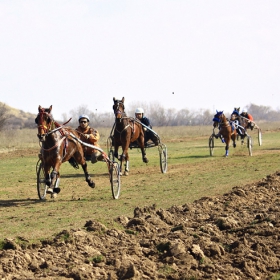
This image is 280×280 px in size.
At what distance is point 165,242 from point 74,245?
106 centimetres

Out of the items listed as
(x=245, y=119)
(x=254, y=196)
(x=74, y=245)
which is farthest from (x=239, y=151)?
(x=74, y=245)

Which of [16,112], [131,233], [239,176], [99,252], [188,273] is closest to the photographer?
[188,273]

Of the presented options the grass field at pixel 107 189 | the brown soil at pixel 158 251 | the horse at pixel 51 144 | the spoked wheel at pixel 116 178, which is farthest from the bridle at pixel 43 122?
the brown soil at pixel 158 251

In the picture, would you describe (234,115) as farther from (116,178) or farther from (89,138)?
(116,178)

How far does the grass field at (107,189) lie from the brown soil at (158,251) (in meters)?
0.89

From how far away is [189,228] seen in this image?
8.56m

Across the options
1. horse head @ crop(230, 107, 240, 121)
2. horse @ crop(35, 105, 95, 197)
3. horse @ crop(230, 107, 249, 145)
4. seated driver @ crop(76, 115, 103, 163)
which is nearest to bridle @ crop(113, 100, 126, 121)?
seated driver @ crop(76, 115, 103, 163)

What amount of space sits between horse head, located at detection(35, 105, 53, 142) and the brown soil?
9.26 feet

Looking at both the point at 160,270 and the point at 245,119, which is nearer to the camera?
the point at 160,270

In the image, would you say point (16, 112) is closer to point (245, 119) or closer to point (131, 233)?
point (245, 119)

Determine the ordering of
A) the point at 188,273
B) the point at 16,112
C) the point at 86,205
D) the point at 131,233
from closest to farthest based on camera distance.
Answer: the point at 188,273
the point at 131,233
the point at 86,205
the point at 16,112

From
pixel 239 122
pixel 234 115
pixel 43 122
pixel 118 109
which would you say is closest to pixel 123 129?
pixel 118 109

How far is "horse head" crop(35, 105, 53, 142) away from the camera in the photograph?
11125 millimetres

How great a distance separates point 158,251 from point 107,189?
738 centimetres
